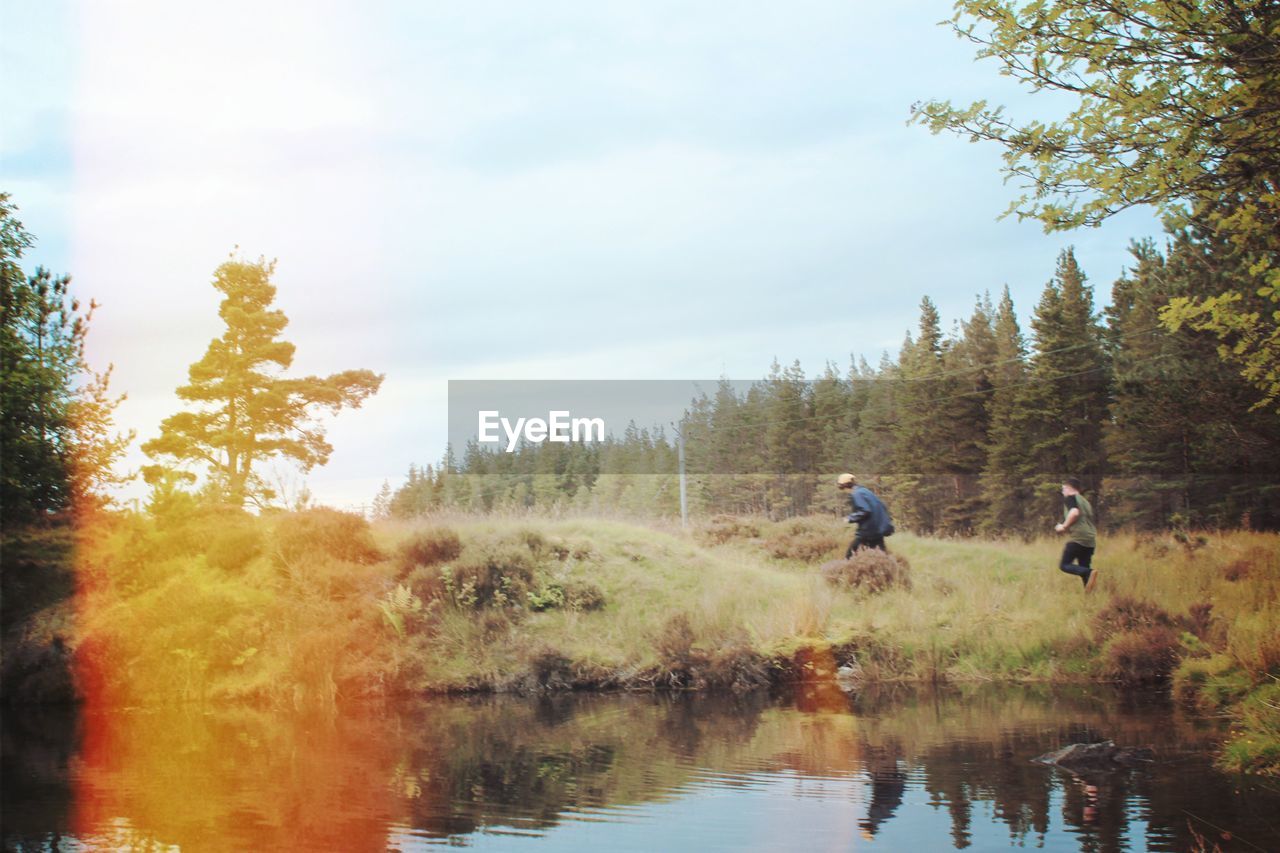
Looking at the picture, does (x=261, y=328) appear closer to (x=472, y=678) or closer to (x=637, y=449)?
(x=472, y=678)

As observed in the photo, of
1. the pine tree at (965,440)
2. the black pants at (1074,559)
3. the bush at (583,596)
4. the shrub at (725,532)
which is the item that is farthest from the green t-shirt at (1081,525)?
the pine tree at (965,440)

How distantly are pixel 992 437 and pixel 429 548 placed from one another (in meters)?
34.7

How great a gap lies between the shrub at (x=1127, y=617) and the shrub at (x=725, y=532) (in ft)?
45.4

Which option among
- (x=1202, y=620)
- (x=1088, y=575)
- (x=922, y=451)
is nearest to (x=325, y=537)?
(x=1088, y=575)

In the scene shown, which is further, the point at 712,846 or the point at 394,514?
the point at 394,514

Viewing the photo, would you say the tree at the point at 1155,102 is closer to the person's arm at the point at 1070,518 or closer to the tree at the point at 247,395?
the person's arm at the point at 1070,518

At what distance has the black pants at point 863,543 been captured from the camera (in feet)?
72.5

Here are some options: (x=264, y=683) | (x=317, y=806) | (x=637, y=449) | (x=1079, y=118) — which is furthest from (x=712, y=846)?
(x=637, y=449)

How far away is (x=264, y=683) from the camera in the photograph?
18172mm

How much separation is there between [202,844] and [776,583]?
1610 centimetres

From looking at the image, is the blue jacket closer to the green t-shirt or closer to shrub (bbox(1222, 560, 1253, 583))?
the green t-shirt

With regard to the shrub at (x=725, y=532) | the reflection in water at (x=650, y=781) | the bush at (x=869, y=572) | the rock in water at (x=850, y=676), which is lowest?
the rock in water at (x=850, y=676)

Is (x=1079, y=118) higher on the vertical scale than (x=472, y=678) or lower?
higher

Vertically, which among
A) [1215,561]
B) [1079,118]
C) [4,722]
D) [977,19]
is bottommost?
[4,722]
